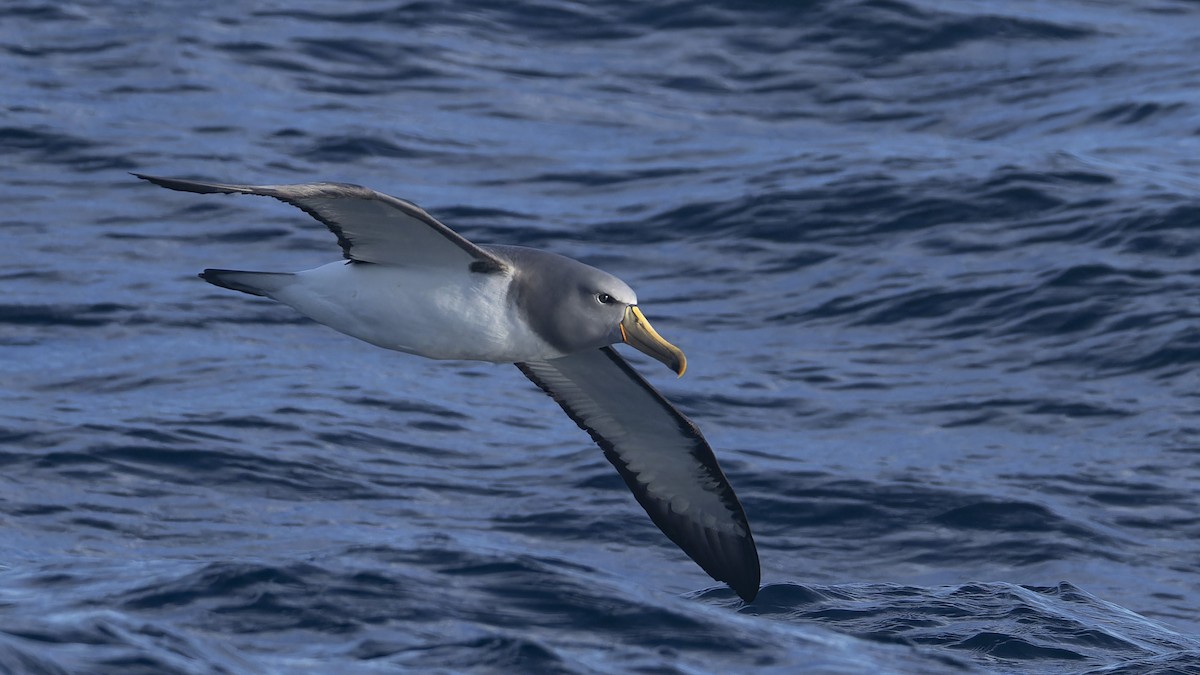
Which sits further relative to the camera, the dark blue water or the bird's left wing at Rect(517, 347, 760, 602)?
the dark blue water

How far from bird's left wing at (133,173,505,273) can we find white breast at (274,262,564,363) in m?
0.10

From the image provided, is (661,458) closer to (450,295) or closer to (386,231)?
(450,295)

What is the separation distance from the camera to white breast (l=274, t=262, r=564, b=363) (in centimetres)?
1013

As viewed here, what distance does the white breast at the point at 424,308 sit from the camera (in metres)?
10.1

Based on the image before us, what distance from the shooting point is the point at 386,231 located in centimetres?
1002

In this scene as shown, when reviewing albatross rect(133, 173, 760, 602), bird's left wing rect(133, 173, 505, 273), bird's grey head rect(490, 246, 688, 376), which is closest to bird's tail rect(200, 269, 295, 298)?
albatross rect(133, 173, 760, 602)

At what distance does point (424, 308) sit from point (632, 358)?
7898 millimetres

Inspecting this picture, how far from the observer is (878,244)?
61.5 feet

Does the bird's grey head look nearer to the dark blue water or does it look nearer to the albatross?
the albatross

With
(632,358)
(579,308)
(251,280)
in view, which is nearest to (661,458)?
(579,308)

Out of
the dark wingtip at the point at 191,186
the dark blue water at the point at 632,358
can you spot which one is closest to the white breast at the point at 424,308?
the dark wingtip at the point at 191,186

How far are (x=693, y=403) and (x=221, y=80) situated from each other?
10282mm

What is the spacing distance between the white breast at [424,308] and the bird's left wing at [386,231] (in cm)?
10

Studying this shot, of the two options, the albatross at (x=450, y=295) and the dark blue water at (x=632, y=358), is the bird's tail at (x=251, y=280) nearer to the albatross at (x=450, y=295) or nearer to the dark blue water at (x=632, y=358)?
the albatross at (x=450, y=295)
